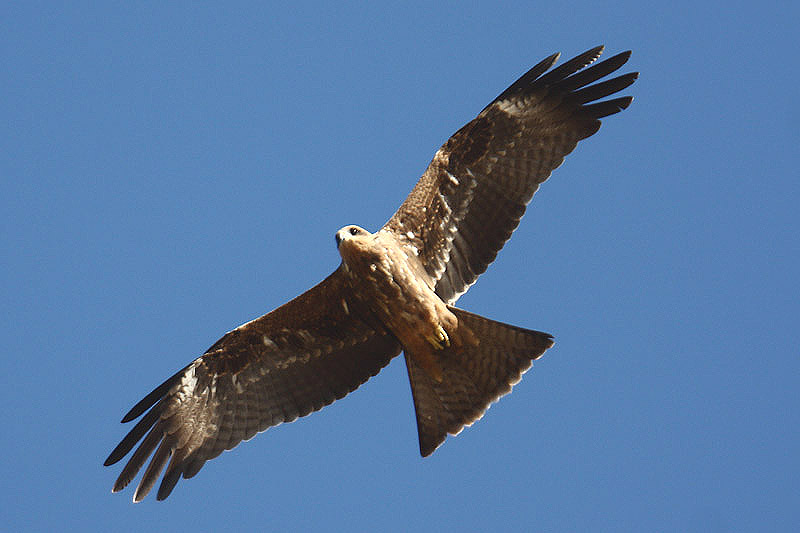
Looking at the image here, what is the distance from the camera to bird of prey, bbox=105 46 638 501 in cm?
848

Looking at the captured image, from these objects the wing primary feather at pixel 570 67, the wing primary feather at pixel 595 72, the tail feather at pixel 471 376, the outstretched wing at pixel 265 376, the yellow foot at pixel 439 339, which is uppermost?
the wing primary feather at pixel 570 67

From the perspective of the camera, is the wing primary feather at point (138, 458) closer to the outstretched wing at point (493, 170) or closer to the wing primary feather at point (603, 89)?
the outstretched wing at point (493, 170)

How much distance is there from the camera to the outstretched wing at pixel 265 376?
8852 mm

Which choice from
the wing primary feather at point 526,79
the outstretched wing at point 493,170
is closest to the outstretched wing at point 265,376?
the outstretched wing at point 493,170

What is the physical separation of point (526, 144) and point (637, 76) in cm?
118

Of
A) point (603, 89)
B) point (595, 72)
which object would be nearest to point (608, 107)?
point (603, 89)

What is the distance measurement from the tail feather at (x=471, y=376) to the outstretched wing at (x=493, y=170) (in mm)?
565

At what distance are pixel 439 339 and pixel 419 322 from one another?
0.78 ft

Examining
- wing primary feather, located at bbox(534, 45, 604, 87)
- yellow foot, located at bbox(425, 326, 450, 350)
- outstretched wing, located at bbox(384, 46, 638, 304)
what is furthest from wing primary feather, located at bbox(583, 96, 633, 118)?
yellow foot, located at bbox(425, 326, 450, 350)

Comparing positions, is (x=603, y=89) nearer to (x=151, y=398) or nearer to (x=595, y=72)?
(x=595, y=72)

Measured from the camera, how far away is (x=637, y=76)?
28.1 feet

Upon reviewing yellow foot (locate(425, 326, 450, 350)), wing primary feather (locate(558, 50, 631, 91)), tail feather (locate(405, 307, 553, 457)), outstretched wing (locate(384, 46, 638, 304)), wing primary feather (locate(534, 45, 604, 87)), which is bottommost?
tail feather (locate(405, 307, 553, 457))

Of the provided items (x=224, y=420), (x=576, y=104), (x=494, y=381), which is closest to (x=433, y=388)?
(x=494, y=381)

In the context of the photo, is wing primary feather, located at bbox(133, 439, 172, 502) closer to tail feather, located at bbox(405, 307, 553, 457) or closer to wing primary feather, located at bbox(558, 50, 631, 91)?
tail feather, located at bbox(405, 307, 553, 457)
